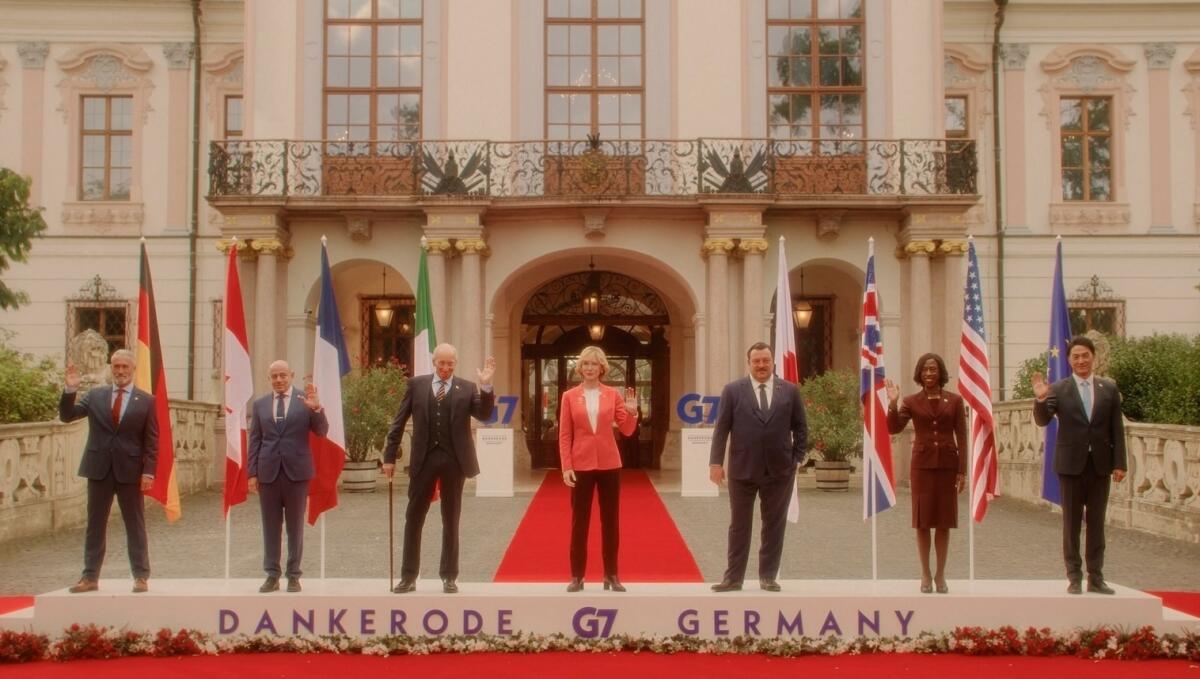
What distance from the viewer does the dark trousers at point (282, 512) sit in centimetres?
895

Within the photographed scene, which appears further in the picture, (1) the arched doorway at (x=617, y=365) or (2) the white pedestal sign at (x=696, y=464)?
(1) the arched doorway at (x=617, y=365)

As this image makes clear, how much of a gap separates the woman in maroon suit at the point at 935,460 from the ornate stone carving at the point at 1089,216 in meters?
18.9

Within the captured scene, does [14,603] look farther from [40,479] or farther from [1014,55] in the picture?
[1014,55]

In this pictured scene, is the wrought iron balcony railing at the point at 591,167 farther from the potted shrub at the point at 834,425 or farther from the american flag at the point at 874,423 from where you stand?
the american flag at the point at 874,423

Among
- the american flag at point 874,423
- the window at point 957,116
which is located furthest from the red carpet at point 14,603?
the window at point 957,116

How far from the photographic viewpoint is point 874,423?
10039 mm

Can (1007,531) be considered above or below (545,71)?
below

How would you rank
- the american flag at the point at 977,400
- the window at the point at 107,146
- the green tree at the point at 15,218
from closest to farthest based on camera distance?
the american flag at the point at 977,400 < the green tree at the point at 15,218 < the window at the point at 107,146

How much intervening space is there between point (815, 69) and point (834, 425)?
258 inches

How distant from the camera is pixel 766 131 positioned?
72.4 ft

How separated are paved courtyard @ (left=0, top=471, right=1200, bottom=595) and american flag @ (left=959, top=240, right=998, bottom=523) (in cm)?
134

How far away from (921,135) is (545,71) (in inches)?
263

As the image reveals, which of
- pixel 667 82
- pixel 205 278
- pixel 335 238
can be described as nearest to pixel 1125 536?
pixel 667 82

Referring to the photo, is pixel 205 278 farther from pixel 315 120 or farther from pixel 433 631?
pixel 433 631
